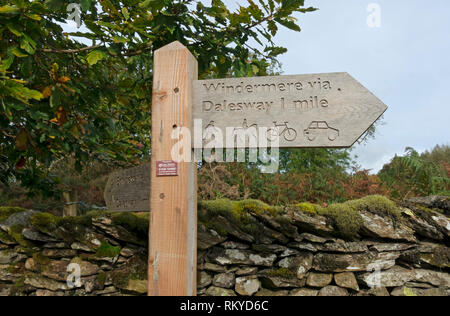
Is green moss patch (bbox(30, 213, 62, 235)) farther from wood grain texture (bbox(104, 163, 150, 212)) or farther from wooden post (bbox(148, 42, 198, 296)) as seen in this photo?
wooden post (bbox(148, 42, 198, 296))

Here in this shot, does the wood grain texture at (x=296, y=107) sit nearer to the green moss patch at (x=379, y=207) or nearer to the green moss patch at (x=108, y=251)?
the green moss patch at (x=379, y=207)

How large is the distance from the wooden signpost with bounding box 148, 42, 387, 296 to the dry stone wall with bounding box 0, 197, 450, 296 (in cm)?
131

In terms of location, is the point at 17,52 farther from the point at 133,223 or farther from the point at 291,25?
the point at 291,25

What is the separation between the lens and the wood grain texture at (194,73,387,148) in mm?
1973

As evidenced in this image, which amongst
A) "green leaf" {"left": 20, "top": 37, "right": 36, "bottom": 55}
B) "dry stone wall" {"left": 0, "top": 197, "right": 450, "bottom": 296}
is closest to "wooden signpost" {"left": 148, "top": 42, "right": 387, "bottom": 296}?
"green leaf" {"left": 20, "top": 37, "right": 36, "bottom": 55}

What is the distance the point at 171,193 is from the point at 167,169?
0.16 metres

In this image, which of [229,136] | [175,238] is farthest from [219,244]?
[229,136]

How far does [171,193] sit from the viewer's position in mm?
1998
